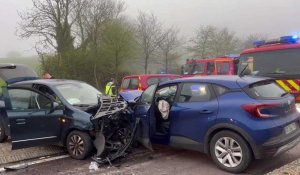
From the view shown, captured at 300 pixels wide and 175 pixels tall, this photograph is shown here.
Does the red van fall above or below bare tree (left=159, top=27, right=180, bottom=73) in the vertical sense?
below

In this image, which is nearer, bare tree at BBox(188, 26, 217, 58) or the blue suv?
the blue suv

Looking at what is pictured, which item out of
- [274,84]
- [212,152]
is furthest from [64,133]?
[274,84]

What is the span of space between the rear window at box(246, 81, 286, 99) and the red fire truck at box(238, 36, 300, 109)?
118 inches

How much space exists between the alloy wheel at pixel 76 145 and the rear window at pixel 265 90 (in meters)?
3.19

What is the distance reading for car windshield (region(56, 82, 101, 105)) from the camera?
691 cm

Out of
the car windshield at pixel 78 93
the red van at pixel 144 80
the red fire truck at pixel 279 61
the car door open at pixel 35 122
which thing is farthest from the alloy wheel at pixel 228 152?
the red van at pixel 144 80

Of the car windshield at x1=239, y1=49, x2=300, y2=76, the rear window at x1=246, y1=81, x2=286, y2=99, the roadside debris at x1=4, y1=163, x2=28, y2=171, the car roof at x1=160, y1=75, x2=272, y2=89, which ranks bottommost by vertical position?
the roadside debris at x1=4, y1=163, x2=28, y2=171

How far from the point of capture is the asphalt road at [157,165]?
18.2 ft

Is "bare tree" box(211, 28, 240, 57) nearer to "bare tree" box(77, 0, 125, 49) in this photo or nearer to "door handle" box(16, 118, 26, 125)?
"bare tree" box(77, 0, 125, 49)

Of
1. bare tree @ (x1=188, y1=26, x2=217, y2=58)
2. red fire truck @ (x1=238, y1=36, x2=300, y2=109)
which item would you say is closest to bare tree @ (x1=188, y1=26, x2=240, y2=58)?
bare tree @ (x1=188, y1=26, x2=217, y2=58)

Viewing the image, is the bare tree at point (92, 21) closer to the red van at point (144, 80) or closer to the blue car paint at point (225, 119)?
the red van at point (144, 80)

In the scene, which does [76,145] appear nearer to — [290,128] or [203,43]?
[290,128]

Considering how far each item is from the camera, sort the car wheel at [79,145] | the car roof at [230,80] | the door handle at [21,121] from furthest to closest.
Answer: the door handle at [21,121], the car wheel at [79,145], the car roof at [230,80]

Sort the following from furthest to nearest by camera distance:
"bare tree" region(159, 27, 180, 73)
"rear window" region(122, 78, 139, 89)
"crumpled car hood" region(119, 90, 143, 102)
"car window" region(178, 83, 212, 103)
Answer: "bare tree" region(159, 27, 180, 73) < "rear window" region(122, 78, 139, 89) < "crumpled car hood" region(119, 90, 143, 102) < "car window" region(178, 83, 212, 103)
